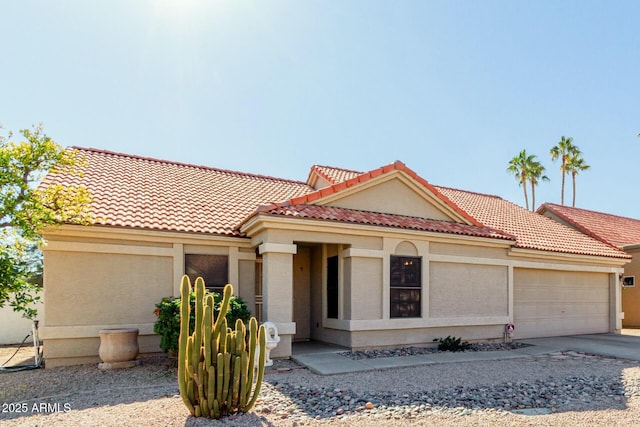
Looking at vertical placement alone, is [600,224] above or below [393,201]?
below

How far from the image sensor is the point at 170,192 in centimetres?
1348

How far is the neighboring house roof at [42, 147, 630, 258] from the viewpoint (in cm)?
1119

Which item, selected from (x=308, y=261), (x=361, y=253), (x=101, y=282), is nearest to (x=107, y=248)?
(x=101, y=282)

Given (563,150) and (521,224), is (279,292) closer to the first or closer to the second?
(521,224)

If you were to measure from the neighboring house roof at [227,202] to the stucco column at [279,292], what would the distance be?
3.27 ft

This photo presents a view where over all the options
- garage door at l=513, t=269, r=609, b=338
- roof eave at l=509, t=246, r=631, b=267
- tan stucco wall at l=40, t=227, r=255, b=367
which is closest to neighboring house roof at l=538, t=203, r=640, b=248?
roof eave at l=509, t=246, r=631, b=267

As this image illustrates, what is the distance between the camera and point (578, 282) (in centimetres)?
1636

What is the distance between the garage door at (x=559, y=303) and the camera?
48.3ft

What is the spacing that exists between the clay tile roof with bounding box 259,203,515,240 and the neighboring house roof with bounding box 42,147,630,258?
0.03 m

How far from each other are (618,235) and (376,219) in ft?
56.3

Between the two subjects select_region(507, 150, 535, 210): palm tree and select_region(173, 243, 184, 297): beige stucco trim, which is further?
select_region(507, 150, 535, 210): palm tree

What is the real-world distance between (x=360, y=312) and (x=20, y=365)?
341 inches

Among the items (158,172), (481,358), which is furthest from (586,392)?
(158,172)

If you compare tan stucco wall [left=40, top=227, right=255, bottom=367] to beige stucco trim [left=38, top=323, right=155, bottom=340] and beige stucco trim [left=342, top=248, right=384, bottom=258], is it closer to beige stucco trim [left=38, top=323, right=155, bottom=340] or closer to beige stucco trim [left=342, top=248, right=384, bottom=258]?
beige stucco trim [left=38, top=323, right=155, bottom=340]
